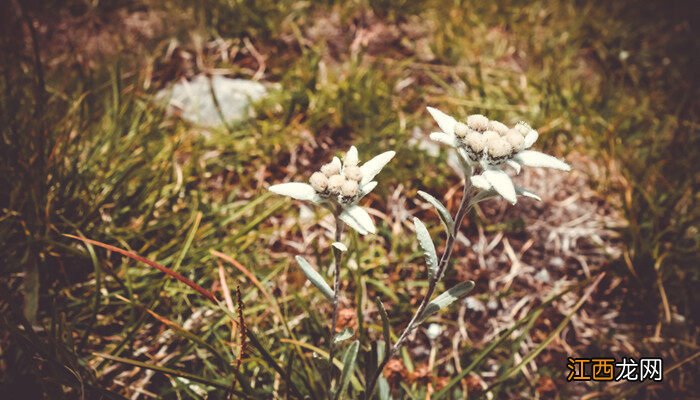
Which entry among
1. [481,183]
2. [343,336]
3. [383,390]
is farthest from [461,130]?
[383,390]

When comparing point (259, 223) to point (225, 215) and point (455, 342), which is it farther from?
point (455, 342)

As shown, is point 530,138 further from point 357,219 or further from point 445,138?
point 357,219

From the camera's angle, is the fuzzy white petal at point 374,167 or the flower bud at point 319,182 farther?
the fuzzy white petal at point 374,167

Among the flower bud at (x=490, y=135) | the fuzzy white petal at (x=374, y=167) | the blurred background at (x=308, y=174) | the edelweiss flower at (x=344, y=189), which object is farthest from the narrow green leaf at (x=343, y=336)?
the flower bud at (x=490, y=135)

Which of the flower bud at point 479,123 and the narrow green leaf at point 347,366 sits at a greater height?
the flower bud at point 479,123

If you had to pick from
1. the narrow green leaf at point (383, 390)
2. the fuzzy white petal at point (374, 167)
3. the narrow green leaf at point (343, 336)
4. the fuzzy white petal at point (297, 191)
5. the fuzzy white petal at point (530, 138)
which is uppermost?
the fuzzy white petal at point (530, 138)

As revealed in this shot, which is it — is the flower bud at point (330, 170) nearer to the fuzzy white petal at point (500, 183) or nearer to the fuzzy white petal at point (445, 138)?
the fuzzy white petal at point (445, 138)

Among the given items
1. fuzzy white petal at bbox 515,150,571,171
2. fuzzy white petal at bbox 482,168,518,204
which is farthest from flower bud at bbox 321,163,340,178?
fuzzy white petal at bbox 515,150,571,171

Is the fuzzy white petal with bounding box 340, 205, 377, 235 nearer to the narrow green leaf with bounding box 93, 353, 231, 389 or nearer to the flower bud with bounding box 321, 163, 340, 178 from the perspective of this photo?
the flower bud with bounding box 321, 163, 340, 178

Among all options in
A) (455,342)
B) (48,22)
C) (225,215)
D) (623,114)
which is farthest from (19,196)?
(623,114)
